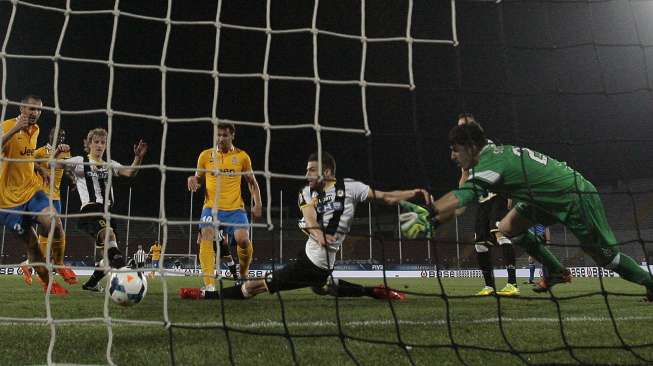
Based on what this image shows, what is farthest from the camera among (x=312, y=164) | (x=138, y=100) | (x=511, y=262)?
(x=138, y=100)

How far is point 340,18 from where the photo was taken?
45.8 ft

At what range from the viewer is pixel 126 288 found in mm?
3338

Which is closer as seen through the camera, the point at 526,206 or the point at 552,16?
the point at 526,206

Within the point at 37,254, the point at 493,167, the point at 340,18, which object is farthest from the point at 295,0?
the point at 493,167

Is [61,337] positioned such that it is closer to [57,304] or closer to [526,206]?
[57,304]

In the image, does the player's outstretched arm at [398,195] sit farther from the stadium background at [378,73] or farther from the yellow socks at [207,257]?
the stadium background at [378,73]

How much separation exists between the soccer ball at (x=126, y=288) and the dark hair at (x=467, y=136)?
2268mm

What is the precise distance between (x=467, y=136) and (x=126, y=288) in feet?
8.13

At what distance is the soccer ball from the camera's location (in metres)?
3.33

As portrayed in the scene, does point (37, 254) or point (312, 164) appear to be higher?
point (312, 164)

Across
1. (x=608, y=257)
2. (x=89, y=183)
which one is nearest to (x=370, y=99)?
(x=89, y=183)

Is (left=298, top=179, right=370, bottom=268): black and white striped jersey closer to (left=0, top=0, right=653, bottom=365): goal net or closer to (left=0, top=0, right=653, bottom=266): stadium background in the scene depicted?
(left=0, top=0, right=653, bottom=365): goal net

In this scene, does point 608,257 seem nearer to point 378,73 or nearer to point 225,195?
point 225,195

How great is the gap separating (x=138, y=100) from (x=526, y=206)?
51.2ft
